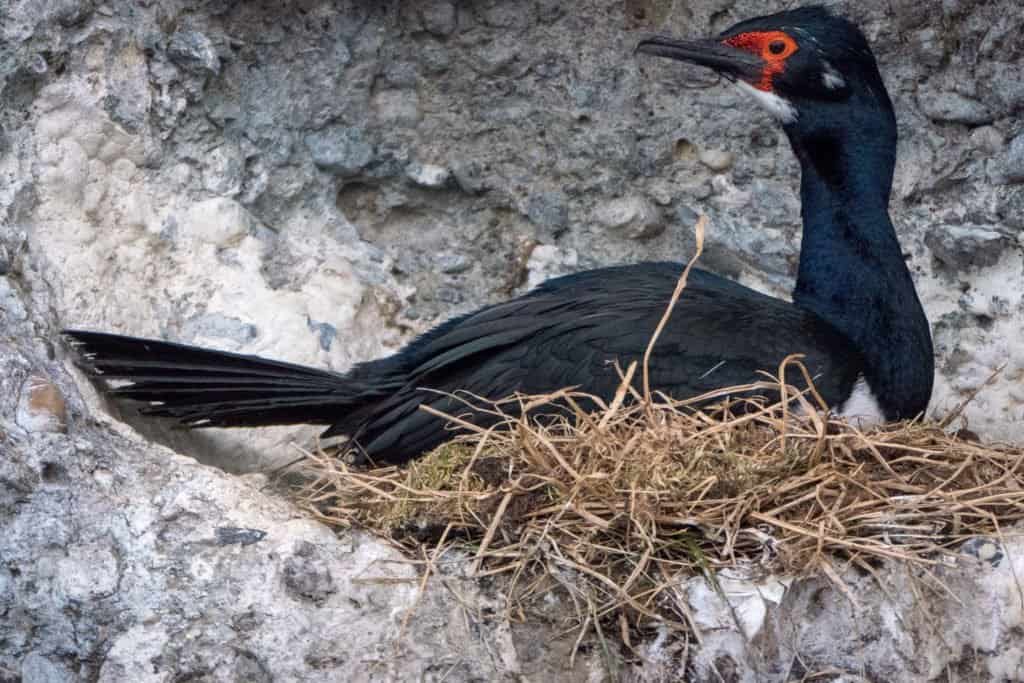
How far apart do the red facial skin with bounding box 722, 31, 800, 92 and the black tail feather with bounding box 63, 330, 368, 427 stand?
3.48 ft

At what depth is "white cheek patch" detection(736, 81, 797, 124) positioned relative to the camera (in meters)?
3.32

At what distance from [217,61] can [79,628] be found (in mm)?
1358

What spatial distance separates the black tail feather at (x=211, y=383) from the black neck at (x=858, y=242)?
3.22 feet

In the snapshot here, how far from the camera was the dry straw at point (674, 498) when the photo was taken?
8.36 ft

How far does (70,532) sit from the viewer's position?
8.52ft

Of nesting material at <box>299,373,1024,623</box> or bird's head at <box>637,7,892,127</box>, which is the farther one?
bird's head at <box>637,7,892,127</box>

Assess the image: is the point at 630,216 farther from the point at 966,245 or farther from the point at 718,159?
the point at 966,245

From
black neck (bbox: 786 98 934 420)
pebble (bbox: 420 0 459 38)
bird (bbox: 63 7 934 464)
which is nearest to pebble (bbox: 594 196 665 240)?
bird (bbox: 63 7 934 464)

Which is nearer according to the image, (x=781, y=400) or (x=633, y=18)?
(x=781, y=400)

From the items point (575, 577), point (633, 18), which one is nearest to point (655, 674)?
point (575, 577)

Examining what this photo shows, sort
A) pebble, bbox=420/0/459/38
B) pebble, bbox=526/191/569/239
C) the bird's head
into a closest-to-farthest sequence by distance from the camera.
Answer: the bird's head, pebble, bbox=420/0/459/38, pebble, bbox=526/191/569/239

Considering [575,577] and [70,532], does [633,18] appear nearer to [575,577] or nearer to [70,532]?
[575,577]

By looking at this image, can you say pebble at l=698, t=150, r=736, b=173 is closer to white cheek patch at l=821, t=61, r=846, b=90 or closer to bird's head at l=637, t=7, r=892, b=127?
bird's head at l=637, t=7, r=892, b=127

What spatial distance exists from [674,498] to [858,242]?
90 cm
